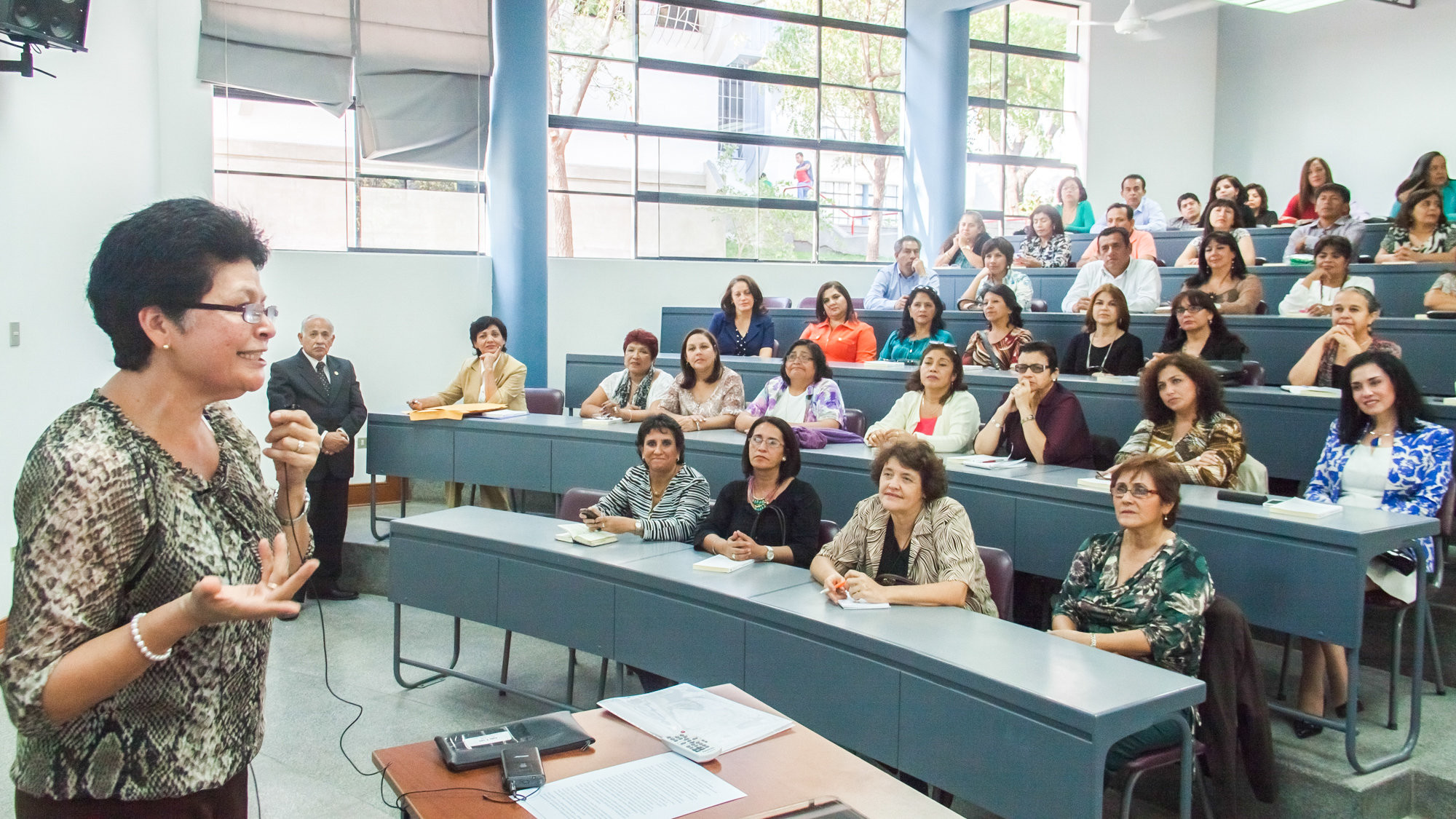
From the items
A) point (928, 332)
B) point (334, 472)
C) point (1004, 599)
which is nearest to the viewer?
point (1004, 599)

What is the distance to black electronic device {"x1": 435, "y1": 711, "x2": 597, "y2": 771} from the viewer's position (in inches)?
68.4

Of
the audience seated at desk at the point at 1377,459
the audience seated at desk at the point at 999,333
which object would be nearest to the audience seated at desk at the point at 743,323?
the audience seated at desk at the point at 999,333

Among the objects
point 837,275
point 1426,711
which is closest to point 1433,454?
point 1426,711

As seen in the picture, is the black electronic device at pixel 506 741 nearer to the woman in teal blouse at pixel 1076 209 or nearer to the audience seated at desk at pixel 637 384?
the audience seated at desk at pixel 637 384

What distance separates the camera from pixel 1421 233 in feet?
19.3

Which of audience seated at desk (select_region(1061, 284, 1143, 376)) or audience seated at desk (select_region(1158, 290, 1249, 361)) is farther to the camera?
audience seated at desk (select_region(1061, 284, 1143, 376))

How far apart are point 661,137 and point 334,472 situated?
4.38 metres

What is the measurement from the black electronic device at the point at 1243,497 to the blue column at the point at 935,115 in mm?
6596

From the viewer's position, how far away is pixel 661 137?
8.63m

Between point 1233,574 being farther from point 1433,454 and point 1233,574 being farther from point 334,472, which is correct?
→ point 334,472

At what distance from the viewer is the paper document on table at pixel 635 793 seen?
154cm

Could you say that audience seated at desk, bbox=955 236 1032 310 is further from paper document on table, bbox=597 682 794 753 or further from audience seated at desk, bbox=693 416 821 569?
paper document on table, bbox=597 682 794 753

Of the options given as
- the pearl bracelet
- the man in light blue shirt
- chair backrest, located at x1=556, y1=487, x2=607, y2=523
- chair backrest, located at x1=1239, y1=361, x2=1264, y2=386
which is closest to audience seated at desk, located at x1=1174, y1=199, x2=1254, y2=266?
the man in light blue shirt

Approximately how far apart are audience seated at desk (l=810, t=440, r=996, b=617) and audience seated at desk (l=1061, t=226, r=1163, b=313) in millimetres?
3066
